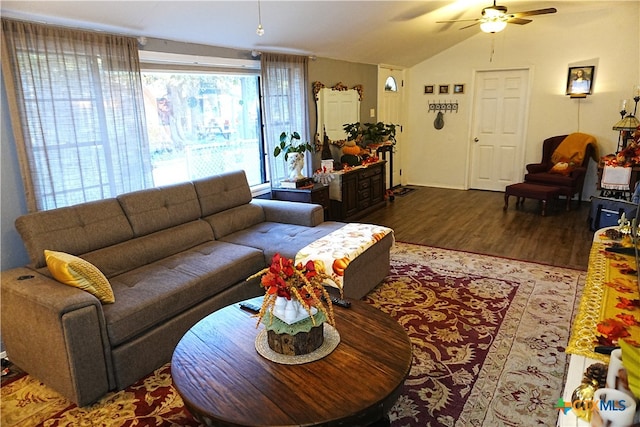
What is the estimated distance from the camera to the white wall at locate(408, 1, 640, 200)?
5992 mm

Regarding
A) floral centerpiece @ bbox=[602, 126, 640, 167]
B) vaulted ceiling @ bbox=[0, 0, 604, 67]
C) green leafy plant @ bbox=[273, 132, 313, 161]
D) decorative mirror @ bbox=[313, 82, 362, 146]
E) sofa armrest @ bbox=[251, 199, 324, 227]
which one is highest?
vaulted ceiling @ bbox=[0, 0, 604, 67]

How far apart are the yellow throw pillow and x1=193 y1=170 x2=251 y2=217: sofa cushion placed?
1.38m

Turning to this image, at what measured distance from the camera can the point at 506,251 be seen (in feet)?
14.7

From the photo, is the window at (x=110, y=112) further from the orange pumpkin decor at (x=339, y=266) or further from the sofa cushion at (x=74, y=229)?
the orange pumpkin decor at (x=339, y=266)

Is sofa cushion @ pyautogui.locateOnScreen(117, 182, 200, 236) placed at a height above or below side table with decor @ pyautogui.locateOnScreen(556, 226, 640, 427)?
above

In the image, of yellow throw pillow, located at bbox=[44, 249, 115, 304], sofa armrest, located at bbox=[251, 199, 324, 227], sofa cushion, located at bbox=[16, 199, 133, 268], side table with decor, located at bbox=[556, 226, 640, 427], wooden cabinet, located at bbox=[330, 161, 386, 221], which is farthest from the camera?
wooden cabinet, located at bbox=[330, 161, 386, 221]

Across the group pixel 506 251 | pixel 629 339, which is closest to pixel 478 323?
pixel 629 339

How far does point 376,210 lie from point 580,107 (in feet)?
11.1

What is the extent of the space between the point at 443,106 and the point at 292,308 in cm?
651

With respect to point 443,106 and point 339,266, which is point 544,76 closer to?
point 443,106

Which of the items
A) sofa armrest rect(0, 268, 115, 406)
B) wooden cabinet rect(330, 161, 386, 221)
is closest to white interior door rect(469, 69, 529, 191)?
wooden cabinet rect(330, 161, 386, 221)

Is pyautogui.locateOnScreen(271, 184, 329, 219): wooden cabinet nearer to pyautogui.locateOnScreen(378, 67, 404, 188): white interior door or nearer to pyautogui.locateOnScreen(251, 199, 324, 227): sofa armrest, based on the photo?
pyautogui.locateOnScreen(251, 199, 324, 227): sofa armrest

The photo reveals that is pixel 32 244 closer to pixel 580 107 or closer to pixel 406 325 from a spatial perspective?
pixel 406 325

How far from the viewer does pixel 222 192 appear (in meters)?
3.94
